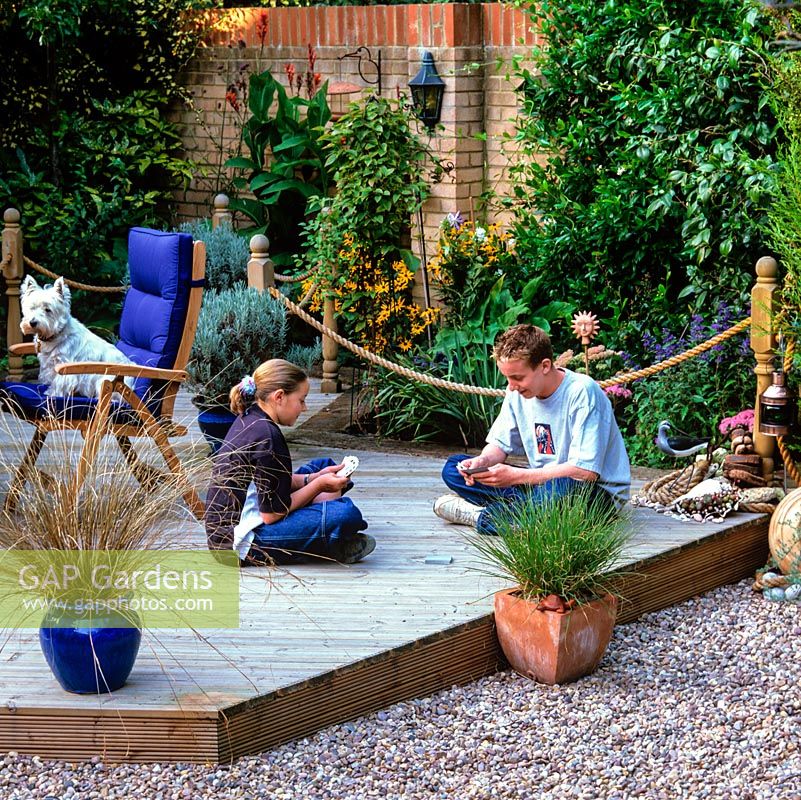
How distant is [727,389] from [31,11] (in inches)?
218

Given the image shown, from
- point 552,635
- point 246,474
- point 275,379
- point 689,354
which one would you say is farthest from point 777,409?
point 246,474

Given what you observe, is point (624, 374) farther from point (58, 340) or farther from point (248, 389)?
point (58, 340)

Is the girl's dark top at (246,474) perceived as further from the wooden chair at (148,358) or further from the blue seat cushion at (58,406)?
the blue seat cushion at (58,406)

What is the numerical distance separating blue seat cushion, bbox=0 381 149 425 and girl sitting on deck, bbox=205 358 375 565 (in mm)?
809

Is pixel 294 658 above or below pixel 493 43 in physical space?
below

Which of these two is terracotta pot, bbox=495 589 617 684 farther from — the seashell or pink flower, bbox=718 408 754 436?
pink flower, bbox=718 408 754 436

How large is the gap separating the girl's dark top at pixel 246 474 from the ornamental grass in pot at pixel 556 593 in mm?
822

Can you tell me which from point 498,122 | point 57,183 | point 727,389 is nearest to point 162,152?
point 57,183

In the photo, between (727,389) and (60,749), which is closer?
(60,749)

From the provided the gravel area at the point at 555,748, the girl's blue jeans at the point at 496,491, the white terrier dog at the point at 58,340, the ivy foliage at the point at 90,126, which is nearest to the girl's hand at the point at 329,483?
the girl's blue jeans at the point at 496,491

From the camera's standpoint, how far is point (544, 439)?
5.18 metres

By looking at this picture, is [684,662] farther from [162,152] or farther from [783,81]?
[162,152]

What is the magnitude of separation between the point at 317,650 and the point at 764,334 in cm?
273

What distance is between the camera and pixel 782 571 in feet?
18.3
